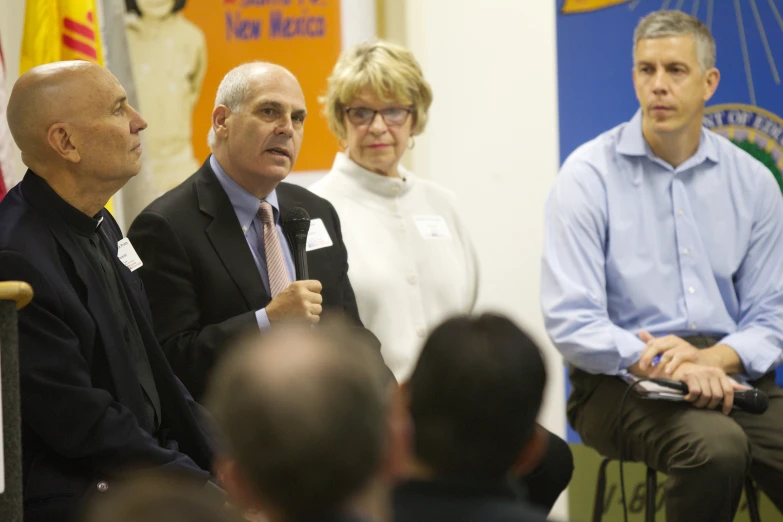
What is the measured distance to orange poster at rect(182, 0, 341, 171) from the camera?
14.5 ft

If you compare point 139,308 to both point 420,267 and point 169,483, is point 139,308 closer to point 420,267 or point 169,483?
point 420,267

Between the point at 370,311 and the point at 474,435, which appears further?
the point at 370,311

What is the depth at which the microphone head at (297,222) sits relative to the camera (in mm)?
2713

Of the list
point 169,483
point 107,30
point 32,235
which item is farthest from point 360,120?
point 169,483

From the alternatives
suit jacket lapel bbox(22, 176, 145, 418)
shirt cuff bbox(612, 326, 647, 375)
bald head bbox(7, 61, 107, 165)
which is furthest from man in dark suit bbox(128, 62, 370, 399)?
shirt cuff bbox(612, 326, 647, 375)

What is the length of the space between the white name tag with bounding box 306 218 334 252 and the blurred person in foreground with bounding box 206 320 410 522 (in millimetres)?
1908

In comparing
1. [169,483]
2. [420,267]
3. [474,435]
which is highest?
[169,483]

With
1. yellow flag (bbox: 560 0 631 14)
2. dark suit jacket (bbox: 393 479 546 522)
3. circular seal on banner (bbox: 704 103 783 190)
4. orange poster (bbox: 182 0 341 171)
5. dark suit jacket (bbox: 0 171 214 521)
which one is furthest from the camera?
orange poster (bbox: 182 0 341 171)

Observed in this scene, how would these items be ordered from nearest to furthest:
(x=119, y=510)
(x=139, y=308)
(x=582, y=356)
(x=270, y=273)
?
(x=119, y=510), (x=139, y=308), (x=270, y=273), (x=582, y=356)

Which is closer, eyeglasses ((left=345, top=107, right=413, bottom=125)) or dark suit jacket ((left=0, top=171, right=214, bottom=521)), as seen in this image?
dark suit jacket ((left=0, top=171, right=214, bottom=521))

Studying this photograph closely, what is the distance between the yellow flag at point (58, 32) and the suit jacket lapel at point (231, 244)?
0.79 metres

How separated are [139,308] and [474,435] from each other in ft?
4.25

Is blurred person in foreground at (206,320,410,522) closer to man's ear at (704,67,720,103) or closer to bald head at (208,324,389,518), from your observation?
bald head at (208,324,389,518)

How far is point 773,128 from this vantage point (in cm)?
404
